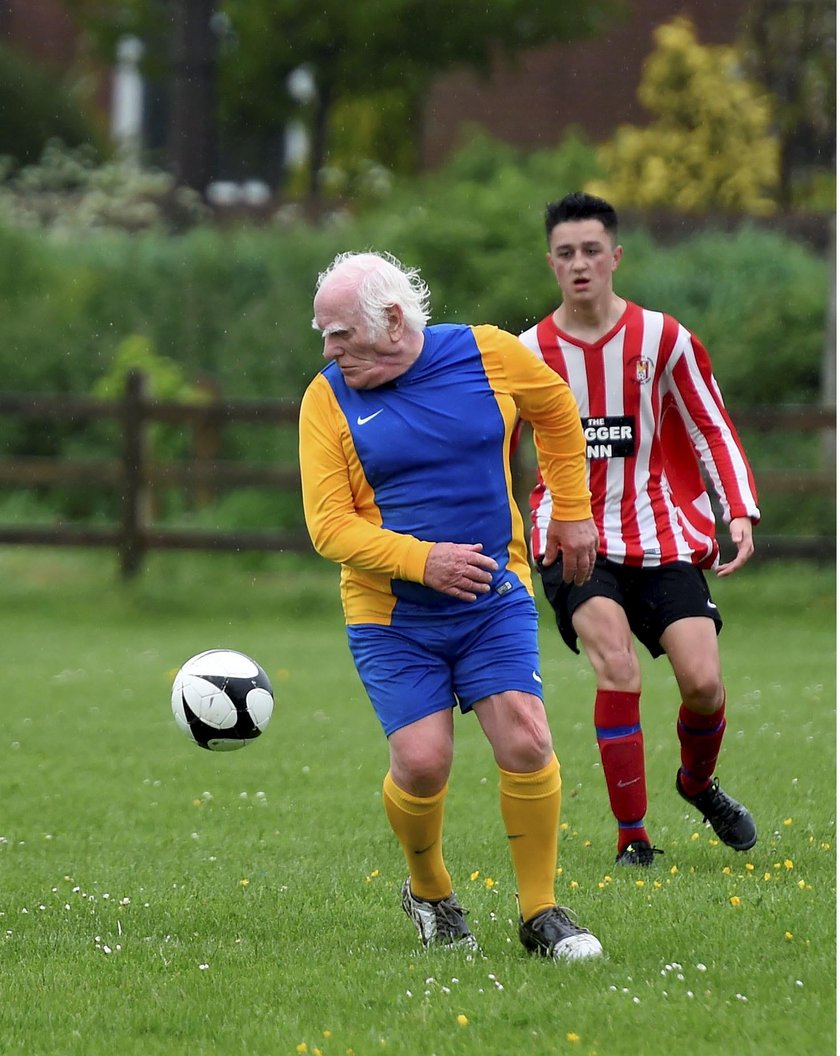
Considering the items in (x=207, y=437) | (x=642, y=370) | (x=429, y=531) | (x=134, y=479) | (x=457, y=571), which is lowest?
(x=134, y=479)

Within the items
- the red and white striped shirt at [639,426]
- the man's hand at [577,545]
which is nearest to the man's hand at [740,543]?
the red and white striped shirt at [639,426]

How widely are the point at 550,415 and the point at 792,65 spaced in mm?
26795

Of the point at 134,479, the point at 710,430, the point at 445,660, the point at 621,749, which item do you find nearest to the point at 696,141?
the point at 134,479

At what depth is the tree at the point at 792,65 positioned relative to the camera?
97.5 ft

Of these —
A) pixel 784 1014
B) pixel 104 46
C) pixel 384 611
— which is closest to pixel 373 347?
pixel 384 611

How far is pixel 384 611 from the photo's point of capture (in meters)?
5.42

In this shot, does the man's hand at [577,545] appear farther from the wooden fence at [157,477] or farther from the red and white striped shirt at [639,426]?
the wooden fence at [157,477]

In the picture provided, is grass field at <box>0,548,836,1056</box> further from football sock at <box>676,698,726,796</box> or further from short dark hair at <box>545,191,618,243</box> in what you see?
short dark hair at <box>545,191,618,243</box>

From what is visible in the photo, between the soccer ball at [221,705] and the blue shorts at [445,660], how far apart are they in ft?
1.99

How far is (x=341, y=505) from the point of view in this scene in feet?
17.4

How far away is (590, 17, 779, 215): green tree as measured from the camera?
1174 inches

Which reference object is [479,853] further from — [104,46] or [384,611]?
[104,46]

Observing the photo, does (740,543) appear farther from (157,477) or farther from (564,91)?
(564,91)

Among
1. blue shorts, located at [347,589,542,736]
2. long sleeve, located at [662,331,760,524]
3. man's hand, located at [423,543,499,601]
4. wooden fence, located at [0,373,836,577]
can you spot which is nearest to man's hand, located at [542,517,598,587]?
blue shorts, located at [347,589,542,736]
